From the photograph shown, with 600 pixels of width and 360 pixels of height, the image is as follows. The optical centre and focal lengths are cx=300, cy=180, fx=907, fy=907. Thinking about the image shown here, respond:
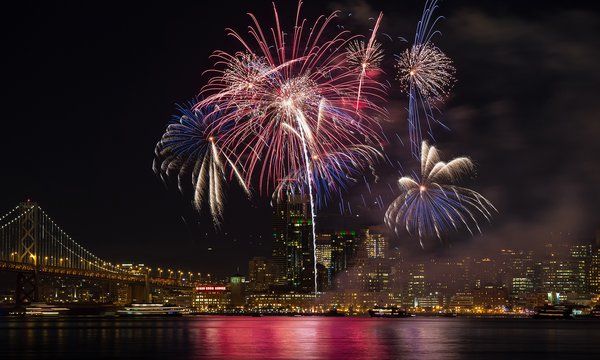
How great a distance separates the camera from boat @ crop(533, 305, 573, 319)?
170 metres

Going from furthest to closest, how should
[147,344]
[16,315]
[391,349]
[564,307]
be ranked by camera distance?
[564,307]
[16,315]
[147,344]
[391,349]

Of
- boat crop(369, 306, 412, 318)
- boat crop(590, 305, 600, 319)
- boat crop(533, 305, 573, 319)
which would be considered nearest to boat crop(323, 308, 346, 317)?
boat crop(369, 306, 412, 318)

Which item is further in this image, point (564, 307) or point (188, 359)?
point (564, 307)

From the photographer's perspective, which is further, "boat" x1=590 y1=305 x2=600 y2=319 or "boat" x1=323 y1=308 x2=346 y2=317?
"boat" x1=590 y1=305 x2=600 y2=319

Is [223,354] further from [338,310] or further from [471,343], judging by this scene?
[338,310]

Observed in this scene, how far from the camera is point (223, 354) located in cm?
4738

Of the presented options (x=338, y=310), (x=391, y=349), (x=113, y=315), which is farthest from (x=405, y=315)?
(x=391, y=349)

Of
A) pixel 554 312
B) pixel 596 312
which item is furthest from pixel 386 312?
pixel 596 312

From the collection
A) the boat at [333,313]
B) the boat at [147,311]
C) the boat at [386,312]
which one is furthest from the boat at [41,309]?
the boat at [386,312]

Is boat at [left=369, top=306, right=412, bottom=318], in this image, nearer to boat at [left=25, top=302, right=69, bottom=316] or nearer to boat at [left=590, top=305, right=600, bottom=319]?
boat at [left=590, top=305, right=600, bottom=319]

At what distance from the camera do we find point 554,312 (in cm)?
17175

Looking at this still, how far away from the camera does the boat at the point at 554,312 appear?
6677 inches

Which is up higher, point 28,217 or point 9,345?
point 28,217

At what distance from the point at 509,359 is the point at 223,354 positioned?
48.8 feet
